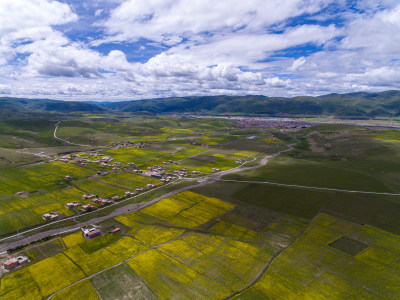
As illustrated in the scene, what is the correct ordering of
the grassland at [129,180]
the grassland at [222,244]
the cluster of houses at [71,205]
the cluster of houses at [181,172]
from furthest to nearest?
the cluster of houses at [181,172]
the grassland at [129,180]
the cluster of houses at [71,205]
the grassland at [222,244]

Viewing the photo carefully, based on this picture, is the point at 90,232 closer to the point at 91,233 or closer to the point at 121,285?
the point at 91,233

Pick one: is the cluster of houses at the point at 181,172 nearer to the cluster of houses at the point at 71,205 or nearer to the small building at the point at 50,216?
the cluster of houses at the point at 71,205

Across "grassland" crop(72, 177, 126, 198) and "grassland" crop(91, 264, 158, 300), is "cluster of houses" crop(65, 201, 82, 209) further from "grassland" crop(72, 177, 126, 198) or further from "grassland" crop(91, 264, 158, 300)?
"grassland" crop(91, 264, 158, 300)

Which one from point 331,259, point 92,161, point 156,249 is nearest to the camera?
point 331,259

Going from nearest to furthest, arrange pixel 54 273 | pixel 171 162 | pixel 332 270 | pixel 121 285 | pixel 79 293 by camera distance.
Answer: pixel 79 293
pixel 121 285
pixel 54 273
pixel 332 270
pixel 171 162

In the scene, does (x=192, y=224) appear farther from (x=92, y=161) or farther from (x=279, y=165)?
(x=92, y=161)

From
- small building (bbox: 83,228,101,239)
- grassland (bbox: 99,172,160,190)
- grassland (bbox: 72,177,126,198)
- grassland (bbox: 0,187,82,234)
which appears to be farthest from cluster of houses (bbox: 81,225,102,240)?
grassland (bbox: 99,172,160,190)

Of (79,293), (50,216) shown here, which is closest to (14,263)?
(79,293)

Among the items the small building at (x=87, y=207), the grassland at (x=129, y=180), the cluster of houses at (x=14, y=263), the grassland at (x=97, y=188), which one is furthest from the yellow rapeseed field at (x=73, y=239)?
the grassland at (x=129, y=180)

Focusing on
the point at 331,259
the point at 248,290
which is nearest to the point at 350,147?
the point at 331,259
